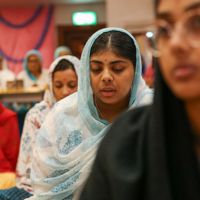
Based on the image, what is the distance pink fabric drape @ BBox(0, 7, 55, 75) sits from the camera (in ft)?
24.7

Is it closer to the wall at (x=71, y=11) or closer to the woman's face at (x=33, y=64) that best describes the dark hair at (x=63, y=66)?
the woman's face at (x=33, y=64)

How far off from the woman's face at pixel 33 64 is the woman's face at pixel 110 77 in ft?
12.9

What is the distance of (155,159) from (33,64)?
16.2 feet

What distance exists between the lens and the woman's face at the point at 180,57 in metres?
0.56

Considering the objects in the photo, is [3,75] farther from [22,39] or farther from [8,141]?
[8,141]

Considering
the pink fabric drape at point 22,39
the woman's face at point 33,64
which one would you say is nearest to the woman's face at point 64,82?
the woman's face at point 33,64

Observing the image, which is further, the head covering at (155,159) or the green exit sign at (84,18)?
the green exit sign at (84,18)

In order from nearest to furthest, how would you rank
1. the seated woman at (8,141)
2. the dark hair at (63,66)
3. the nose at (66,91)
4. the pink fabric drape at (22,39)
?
the nose at (66,91), the dark hair at (63,66), the seated woman at (8,141), the pink fabric drape at (22,39)

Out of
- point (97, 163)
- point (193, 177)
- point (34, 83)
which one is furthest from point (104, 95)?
point (34, 83)

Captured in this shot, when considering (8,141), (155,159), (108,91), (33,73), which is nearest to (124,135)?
(155,159)

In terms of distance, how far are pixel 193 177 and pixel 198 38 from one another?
10.5 inches

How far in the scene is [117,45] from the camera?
1532mm

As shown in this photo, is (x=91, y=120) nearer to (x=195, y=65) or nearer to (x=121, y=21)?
(x=195, y=65)

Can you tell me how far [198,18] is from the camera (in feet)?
1.90
